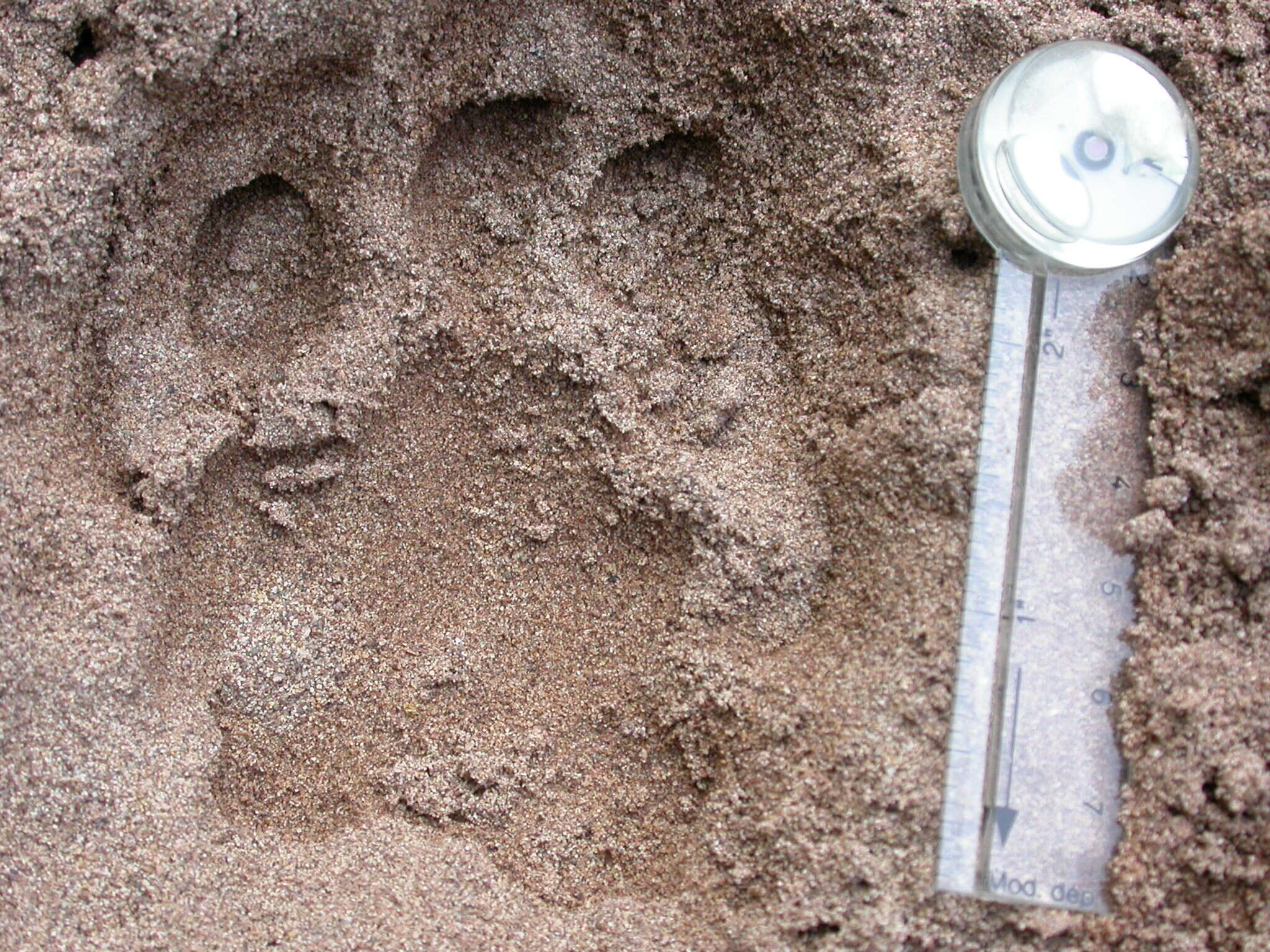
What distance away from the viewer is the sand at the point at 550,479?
179 cm

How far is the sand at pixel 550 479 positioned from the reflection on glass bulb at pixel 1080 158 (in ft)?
0.24

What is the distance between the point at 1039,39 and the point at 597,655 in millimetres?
1297

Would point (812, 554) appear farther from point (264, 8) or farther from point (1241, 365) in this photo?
point (264, 8)

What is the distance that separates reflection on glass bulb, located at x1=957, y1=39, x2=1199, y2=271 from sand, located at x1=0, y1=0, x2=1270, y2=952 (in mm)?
72

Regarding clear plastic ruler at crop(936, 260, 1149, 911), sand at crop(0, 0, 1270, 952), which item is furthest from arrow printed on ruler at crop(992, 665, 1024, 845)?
sand at crop(0, 0, 1270, 952)

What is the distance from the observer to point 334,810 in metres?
1.95

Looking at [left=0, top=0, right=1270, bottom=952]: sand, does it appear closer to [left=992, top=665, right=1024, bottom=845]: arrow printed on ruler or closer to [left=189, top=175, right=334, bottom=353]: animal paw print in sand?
[left=189, top=175, right=334, bottom=353]: animal paw print in sand

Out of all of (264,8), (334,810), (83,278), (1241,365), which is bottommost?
(334,810)

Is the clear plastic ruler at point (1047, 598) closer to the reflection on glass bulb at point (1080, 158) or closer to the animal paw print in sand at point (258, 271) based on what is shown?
the reflection on glass bulb at point (1080, 158)

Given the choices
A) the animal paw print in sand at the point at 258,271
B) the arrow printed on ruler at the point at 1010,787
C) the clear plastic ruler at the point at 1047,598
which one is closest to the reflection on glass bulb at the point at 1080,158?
the clear plastic ruler at the point at 1047,598

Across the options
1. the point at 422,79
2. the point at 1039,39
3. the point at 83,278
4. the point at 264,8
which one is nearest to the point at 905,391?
the point at 1039,39

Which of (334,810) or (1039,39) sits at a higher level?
(1039,39)

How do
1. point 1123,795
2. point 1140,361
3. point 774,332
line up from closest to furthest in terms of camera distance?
1. point 1123,795
2. point 1140,361
3. point 774,332

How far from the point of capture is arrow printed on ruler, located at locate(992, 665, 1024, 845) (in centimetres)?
179
